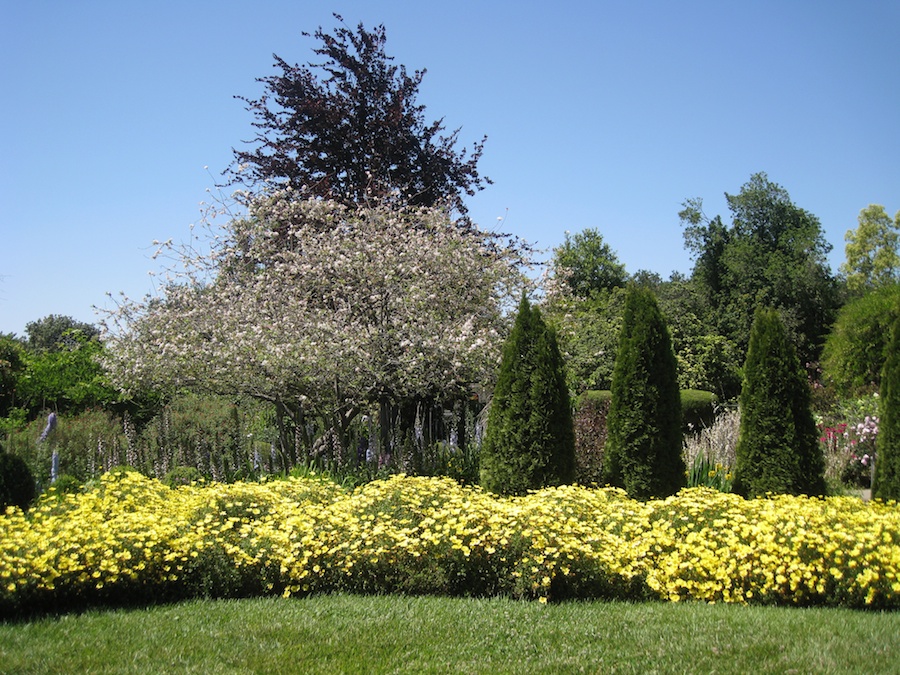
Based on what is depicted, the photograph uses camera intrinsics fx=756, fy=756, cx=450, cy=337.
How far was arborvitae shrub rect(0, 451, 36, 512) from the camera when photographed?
21.9ft

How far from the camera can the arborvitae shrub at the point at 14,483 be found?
21.9 feet

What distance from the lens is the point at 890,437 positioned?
7.01m

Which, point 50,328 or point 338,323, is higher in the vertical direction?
point 50,328

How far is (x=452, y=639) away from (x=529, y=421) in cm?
359

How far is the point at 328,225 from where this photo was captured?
1159cm

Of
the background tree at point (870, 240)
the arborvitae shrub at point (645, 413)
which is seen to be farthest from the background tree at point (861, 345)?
the background tree at point (870, 240)

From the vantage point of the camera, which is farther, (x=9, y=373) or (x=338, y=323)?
(x=9, y=373)

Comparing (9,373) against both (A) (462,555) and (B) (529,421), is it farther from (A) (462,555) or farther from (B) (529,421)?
(A) (462,555)

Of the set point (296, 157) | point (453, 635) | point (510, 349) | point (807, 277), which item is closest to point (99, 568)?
point (453, 635)

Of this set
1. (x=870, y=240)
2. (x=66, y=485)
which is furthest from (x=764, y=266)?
(x=66, y=485)

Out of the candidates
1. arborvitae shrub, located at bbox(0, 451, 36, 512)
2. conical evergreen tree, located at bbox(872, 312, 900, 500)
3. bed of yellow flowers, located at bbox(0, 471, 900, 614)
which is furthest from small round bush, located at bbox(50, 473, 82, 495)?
conical evergreen tree, located at bbox(872, 312, 900, 500)

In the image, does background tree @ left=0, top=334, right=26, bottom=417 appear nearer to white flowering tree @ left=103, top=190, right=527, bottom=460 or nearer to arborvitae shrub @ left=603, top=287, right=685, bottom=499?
white flowering tree @ left=103, top=190, right=527, bottom=460

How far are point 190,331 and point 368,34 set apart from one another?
345 inches

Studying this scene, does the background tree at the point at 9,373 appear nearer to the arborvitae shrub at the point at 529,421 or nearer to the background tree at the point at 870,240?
the arborvitae shrub at the point at 529,421
